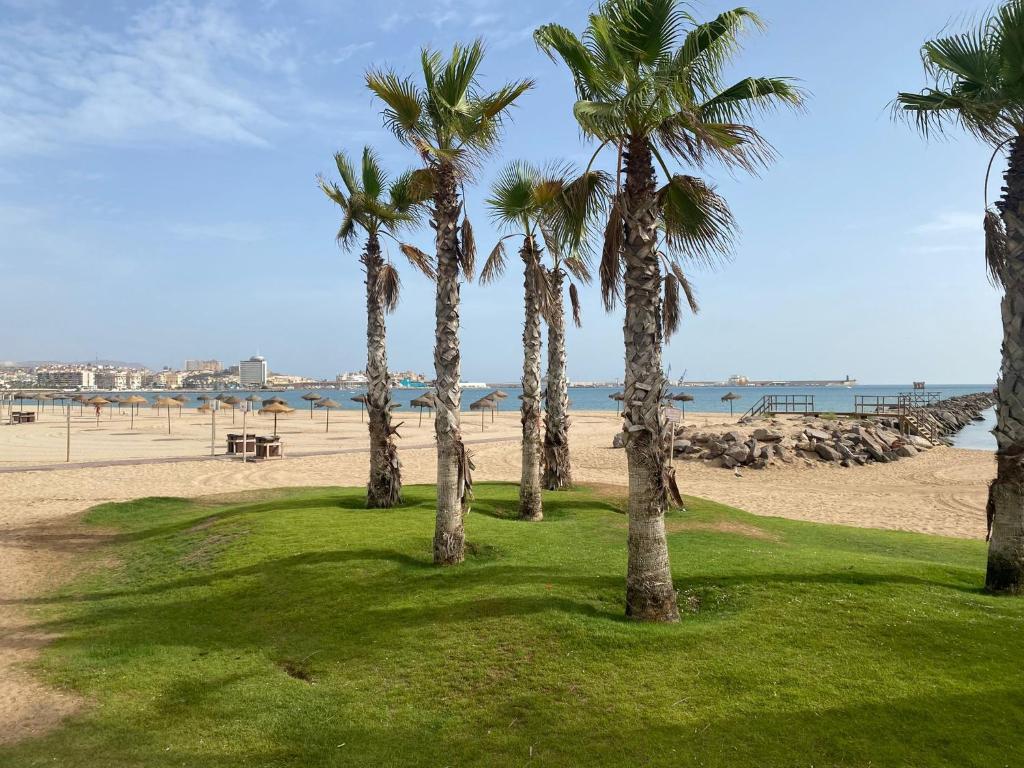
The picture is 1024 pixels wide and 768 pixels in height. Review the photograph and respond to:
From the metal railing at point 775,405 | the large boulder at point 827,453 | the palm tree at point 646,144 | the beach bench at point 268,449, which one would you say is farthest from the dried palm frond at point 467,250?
the metal railing at point 775,405

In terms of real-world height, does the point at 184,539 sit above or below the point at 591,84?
below

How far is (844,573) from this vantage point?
744cm

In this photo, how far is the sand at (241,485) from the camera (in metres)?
7.76

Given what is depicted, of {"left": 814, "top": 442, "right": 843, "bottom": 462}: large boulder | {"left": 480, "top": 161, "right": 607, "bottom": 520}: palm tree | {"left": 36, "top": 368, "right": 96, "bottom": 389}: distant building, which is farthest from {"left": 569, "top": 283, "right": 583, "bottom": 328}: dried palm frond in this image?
{"left": 36, "top": 368, "right": 96, "bottom": 389}: distant building

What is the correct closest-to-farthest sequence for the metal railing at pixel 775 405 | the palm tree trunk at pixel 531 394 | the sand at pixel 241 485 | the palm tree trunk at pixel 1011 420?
the palm tree trunk at pixel 1011 420 < the sand at pixel 241 485 < the palm tree trunk at pixel 531 394 < the metal railing at pixel 775 405

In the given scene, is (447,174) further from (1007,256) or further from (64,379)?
(64,379)

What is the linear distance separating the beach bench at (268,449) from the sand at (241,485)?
2.45 ft

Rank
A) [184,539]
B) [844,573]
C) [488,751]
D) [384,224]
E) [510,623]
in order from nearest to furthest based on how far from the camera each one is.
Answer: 1. [488,751]
2. [510,623]
3. [844,573]
4. [184,539]
5. [384,224]

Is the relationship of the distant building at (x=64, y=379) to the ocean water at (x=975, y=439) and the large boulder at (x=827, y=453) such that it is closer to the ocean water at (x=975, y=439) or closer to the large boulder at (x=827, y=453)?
the large boulder at (x=827, y=453)

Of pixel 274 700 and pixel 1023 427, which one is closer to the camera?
pixel 274 700

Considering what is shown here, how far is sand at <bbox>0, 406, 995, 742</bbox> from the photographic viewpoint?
7.76 metres

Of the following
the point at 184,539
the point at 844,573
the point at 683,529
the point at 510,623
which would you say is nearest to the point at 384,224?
the point at 184,539

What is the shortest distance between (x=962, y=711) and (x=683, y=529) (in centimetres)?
669

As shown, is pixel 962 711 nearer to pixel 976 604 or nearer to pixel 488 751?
pixel 976 604
